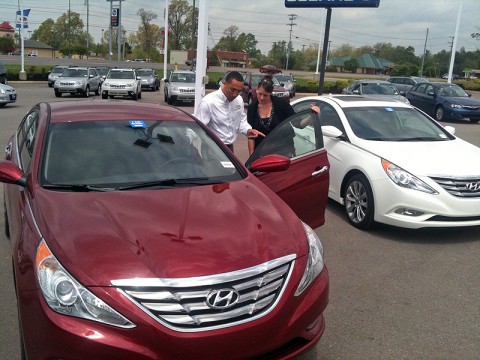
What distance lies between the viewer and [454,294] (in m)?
4.15

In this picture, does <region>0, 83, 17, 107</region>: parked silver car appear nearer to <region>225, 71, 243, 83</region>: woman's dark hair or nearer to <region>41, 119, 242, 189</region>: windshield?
<region>225, 71, 243, 83</region>: woman's dark hair

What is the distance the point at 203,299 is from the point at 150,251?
1.29ft

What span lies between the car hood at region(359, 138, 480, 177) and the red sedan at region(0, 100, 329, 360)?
7.53 ft

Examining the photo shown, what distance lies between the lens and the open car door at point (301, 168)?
14.6ft

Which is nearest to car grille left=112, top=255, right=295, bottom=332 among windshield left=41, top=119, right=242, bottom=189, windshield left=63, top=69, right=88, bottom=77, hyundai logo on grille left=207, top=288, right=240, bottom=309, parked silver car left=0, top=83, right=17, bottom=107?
hyundai logo on grille left=207, top=288, right=240, bottom=309

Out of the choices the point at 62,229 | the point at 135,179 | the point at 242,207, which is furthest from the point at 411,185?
the point at 62,229

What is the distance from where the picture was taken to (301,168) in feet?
14.9

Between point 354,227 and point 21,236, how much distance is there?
A: 4.10 metres

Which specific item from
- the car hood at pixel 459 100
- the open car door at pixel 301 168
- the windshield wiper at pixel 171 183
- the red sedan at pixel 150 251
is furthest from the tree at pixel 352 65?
the windshield wiper at pixel 171 183

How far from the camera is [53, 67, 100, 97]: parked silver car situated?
24328 mm

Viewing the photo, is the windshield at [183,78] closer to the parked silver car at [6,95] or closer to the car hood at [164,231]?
the parked silver car at [6,95]

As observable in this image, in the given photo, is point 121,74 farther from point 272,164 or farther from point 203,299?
point 203,299

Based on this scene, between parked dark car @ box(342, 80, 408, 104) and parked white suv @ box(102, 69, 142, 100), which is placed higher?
parked dark car @ box(342, 80, 408, 104)

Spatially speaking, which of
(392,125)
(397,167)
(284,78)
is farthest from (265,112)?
(284,78)
